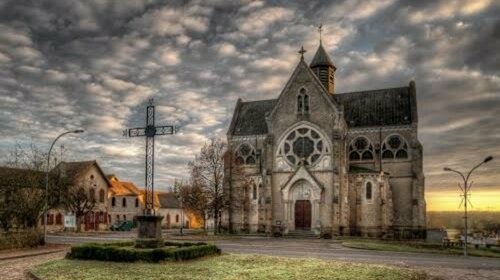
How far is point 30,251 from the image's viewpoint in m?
30.1

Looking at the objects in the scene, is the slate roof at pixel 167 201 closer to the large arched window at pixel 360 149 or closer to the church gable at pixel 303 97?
the church gable at pixel 303 97

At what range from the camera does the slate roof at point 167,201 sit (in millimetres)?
86713

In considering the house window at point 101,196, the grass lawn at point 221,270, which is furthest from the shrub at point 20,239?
the house window at point 101,196

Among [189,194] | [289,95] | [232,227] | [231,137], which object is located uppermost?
[289,95]

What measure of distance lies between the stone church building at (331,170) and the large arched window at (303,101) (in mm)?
102

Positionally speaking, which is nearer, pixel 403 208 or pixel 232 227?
pixel 403 208

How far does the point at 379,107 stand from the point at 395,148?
17.4 ft

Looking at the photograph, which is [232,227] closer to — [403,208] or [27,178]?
[403,208]

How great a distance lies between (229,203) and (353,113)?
1690cm

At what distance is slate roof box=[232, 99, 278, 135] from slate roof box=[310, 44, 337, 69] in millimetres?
6543

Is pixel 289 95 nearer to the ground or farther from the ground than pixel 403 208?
farther from the ground

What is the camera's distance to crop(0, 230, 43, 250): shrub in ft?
101

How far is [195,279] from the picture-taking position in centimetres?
1709

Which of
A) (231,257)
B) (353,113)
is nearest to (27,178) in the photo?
(231,257)
